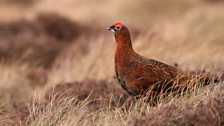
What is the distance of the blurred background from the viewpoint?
39.9 feet

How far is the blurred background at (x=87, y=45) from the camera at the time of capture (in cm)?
1215

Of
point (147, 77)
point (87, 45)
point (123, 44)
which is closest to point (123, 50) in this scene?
point (123, 44)

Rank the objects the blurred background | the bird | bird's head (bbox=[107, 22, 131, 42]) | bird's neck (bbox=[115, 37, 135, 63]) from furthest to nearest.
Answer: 1. the blurred background
2. bird's head (bbox=[107, 22, 131, 42])
3. bird's neck (bbox=[115, 37, 135, 63])
4. the bird

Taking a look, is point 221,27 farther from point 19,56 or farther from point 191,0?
point 191,0

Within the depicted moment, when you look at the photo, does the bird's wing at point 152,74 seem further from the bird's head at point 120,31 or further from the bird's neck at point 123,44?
the bird's head at point 120,31

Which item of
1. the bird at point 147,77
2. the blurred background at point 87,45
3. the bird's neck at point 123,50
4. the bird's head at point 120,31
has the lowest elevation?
the blurred background at point 87,45

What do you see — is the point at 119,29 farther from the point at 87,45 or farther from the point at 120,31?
the point at 87,45

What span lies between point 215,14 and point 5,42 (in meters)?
4.66

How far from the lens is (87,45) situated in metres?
16.2

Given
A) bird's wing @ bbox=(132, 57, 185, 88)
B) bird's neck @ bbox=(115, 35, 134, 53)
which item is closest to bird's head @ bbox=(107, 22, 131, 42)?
bird's neck @ bbox=(115, 35, 134, 53)

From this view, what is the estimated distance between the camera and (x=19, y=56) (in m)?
15.4

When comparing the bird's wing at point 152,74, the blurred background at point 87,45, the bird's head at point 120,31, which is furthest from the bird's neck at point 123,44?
the blurred background at point 87,45

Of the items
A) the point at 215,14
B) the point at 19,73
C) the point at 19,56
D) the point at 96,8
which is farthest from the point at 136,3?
the point at 19,73

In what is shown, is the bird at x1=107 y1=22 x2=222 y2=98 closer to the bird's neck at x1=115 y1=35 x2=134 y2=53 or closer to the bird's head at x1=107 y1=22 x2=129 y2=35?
the bird's neck at x1=115 y1=35 x2=134 y2=53
